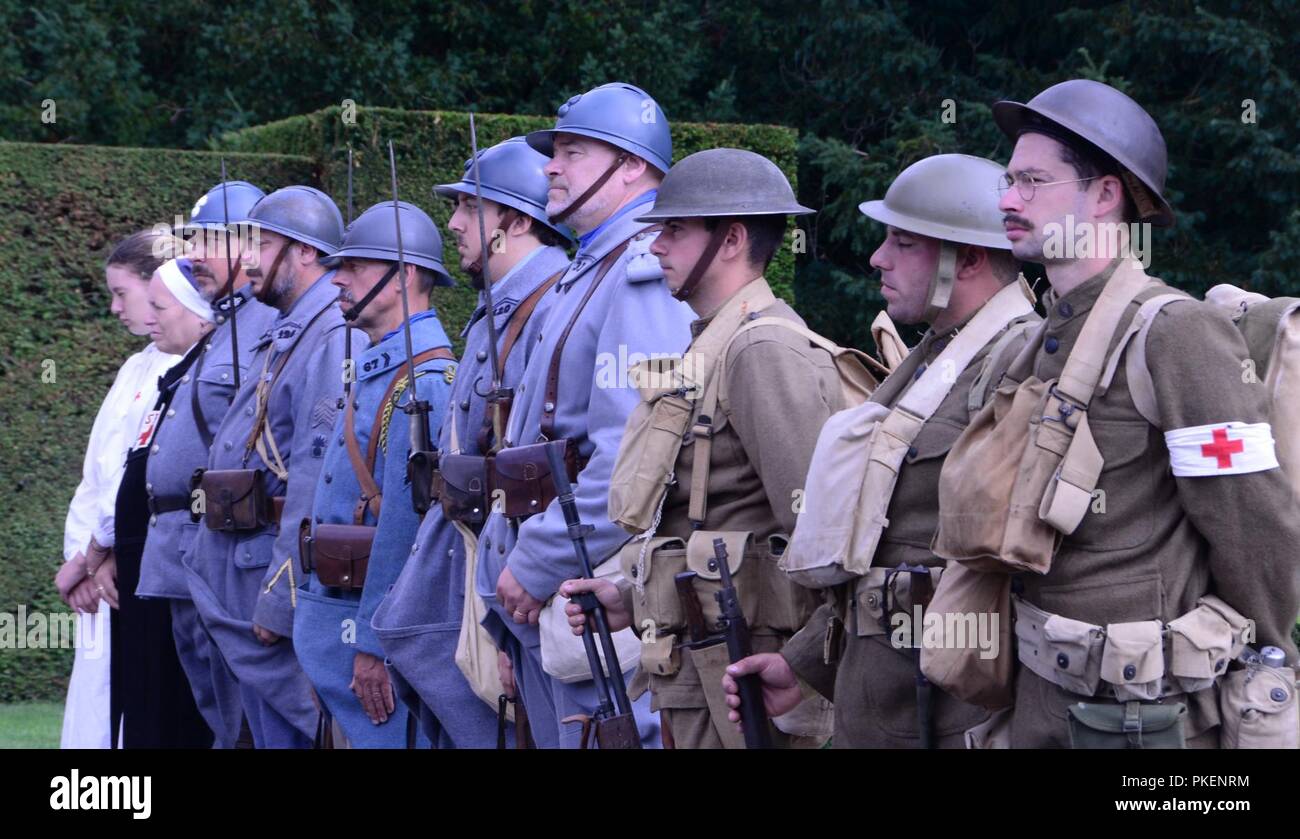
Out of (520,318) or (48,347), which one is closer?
(520,318)

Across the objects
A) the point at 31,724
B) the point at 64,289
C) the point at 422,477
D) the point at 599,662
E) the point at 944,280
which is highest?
the point at 64,289

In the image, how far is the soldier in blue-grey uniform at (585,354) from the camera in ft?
16.0

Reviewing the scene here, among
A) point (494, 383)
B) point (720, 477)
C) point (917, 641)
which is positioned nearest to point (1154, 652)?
point (917, 641)

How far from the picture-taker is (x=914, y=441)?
384 centimetres

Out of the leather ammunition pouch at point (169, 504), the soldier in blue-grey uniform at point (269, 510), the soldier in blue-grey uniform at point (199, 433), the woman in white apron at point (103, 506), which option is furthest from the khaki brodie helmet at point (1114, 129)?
the woman in white apron at point (103, 506)

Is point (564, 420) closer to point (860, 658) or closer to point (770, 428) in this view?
point (770, 428)

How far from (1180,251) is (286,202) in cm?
850

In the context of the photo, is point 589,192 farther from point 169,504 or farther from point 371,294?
point 169,504

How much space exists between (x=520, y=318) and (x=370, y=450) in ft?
2.76

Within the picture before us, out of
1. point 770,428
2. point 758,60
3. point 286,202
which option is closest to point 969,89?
point 758,60

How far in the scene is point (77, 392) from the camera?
35.0ft

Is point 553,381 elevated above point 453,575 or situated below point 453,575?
above

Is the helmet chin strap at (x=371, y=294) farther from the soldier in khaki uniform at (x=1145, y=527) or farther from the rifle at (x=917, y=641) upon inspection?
the soldier in khaki uniform at (x=1145, y=527)

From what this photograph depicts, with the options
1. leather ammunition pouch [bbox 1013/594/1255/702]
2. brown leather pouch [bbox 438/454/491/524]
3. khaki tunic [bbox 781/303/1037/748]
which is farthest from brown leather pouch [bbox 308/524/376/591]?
leather ammunition pouch [bbox 1013/594/1255/702]
